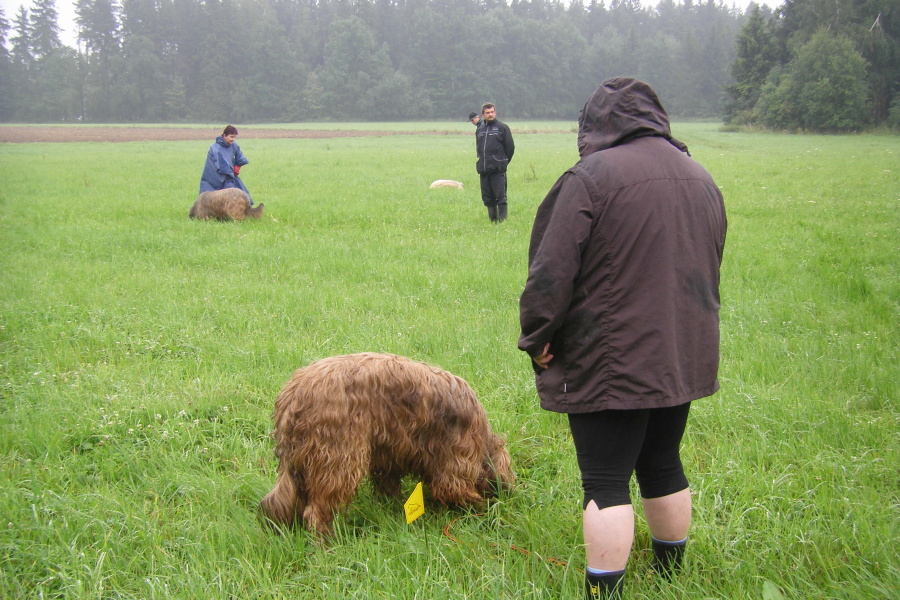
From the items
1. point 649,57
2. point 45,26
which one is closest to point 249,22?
point 45,26

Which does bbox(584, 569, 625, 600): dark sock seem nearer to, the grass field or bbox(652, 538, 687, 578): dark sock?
the grass field

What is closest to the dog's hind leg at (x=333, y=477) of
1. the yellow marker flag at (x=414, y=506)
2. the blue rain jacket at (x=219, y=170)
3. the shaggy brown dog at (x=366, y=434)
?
the shaggy brown dog at (x=366, y=434)

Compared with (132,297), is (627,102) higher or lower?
higher

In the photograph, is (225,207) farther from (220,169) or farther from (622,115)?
(622,115)

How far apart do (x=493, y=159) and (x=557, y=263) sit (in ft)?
32.0

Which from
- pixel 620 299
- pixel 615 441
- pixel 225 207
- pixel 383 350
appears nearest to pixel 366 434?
pixel 615 441

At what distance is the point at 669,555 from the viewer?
2.84 meters

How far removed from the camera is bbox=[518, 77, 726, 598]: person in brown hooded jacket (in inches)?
96.3

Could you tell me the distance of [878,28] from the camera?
48656mm

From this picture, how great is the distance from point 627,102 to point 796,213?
1140 centimetres

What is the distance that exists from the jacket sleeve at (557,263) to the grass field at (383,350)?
1071 mm

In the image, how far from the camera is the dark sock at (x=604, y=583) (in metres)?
2.54

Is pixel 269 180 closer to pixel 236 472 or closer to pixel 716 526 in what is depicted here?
pixel 236 472

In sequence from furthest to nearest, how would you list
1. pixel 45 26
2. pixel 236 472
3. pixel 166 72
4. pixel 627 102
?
pixel 166 72
pixel 45 26
pixel 236 472
pixel 627 102
